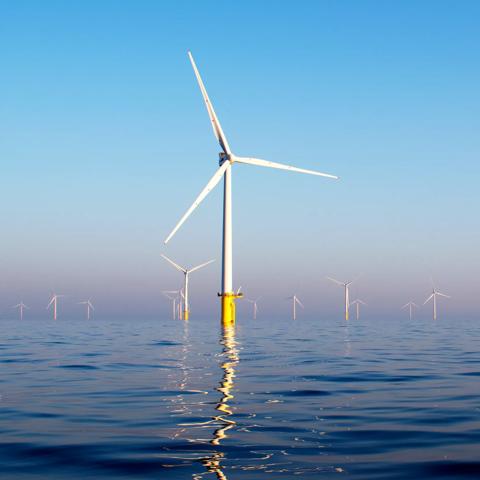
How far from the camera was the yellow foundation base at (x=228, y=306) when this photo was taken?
10456 centimetres

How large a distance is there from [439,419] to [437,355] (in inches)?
1040

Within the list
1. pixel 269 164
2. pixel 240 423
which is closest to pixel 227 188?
pixel 269 164

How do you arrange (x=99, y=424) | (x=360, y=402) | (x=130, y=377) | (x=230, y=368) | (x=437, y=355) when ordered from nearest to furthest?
(x=99, y=424), (x=360, y=402), (x=130, y=377), (x=230, y=368), (x=437, y=355)

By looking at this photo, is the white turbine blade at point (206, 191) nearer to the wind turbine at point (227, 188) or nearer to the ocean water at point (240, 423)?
the wind turbine at point (227, 188)

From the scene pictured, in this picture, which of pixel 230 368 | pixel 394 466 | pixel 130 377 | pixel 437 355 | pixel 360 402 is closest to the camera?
pixel 394 466

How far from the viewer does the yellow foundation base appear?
10456cm

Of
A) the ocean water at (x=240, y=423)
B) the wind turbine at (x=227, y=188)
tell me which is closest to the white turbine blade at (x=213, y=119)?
the wind turbine at (x=227, y=188)

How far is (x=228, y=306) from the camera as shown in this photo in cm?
10475

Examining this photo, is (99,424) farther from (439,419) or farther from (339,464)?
(439,419)

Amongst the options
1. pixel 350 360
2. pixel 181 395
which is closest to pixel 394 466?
pixel 181 395

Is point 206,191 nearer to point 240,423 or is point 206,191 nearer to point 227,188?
point 227,188

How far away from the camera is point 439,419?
54.6 ft

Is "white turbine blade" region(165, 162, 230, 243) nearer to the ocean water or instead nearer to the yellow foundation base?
the yellow foundation base

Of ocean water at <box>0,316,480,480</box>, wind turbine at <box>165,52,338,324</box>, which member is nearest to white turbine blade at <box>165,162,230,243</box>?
wind turbine at <box>165,52,338,324</box>
